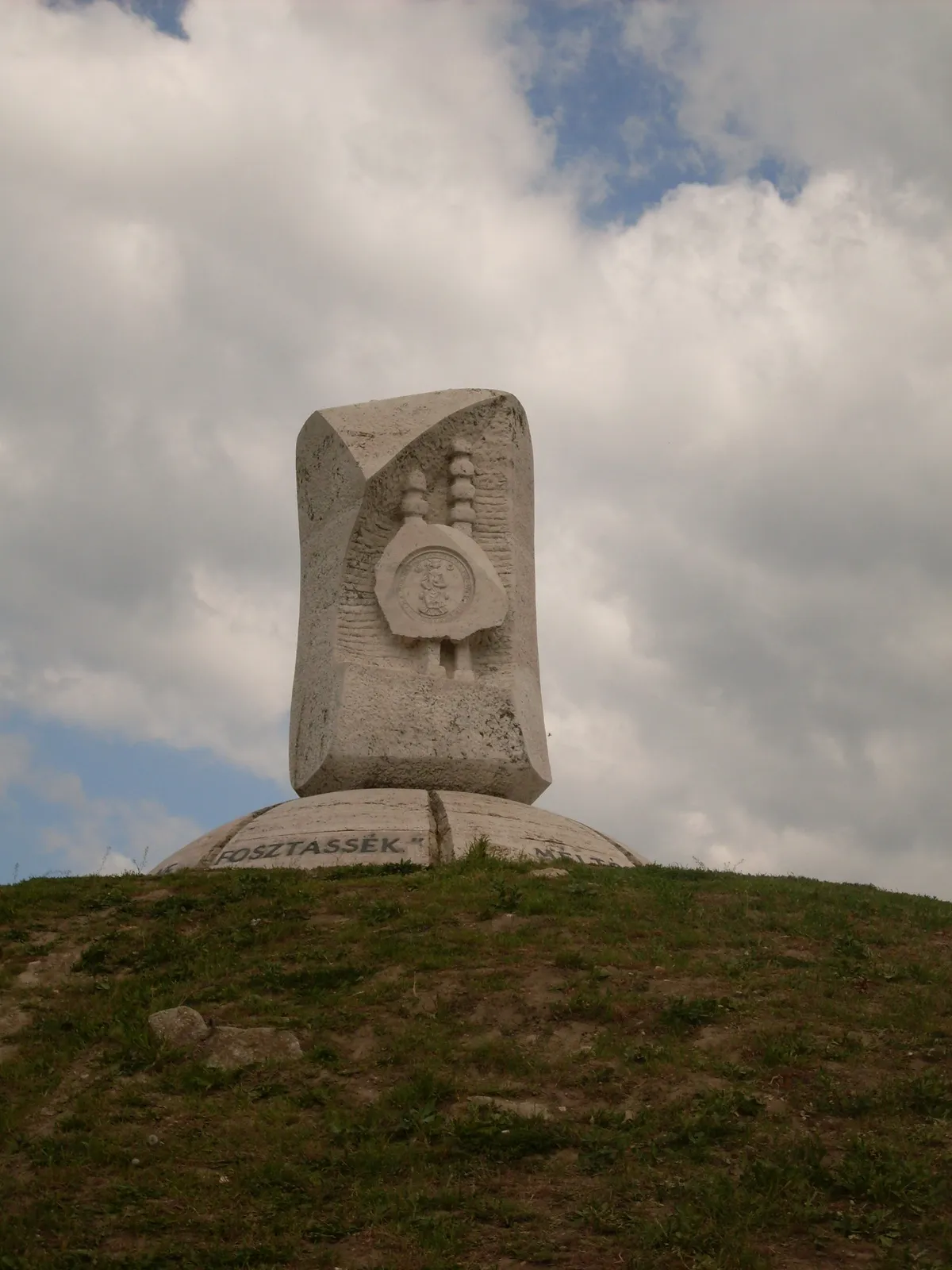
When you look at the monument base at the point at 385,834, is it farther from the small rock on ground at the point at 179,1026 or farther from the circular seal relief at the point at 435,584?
the small rock on ground at the point at 179,1026

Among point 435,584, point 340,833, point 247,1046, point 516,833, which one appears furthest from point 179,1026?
point 435,584

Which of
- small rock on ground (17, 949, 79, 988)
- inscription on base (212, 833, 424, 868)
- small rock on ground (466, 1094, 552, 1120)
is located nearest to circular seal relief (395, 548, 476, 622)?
inscription on base (212, 833, 424, 868)

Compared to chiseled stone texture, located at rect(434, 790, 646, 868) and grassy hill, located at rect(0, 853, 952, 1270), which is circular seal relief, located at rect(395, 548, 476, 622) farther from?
grassy hill, located at rect(0, 853, 952, 1270)

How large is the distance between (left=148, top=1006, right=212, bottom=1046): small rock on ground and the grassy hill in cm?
11

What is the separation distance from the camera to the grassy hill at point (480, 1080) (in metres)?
6.45

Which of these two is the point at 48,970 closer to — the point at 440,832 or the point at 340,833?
the point at 340,833

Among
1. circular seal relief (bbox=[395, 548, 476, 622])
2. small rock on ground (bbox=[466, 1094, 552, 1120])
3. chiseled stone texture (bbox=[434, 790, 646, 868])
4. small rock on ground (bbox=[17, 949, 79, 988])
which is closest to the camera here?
small rock on ground (bbox=[466, 1094, 552, 1120])

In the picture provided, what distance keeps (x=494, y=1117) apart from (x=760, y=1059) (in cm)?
154

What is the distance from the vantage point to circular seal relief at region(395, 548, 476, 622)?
14.3 meters

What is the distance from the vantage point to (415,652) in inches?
566

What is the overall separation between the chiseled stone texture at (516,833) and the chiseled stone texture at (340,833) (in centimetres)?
16

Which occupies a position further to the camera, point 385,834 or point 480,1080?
point 385,834

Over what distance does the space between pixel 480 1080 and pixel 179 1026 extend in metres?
1.79

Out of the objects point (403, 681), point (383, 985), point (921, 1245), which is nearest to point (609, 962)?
point (383, 985)
